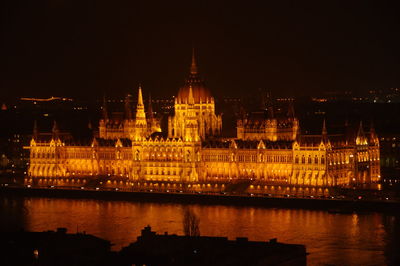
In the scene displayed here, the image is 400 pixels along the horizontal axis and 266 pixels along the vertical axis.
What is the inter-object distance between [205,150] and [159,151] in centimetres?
322

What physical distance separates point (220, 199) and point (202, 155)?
25.5ft

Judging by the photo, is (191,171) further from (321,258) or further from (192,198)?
(321,258)

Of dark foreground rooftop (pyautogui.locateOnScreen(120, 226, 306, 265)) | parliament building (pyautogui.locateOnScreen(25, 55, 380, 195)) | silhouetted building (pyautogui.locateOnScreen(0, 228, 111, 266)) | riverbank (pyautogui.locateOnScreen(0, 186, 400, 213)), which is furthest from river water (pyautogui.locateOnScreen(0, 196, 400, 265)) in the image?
silhouetted building (pyautogui.locateOnScreen(0, 228, 111, 266))

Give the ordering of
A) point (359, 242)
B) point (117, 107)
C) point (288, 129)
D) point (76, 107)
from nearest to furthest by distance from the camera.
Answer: point (359, 242) → point (288, 129) → point (117, 107) → point (76, 107)

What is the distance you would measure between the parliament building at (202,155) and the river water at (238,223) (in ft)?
19.0

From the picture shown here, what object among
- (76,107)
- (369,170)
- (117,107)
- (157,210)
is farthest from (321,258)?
(76,107)

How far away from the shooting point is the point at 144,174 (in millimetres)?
91875

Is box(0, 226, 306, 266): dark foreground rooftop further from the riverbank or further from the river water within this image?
the riverbank

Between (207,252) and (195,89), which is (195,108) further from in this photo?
(207,252)

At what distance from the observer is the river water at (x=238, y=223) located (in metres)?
62.3

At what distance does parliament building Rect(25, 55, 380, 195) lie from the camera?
85188 millimetres

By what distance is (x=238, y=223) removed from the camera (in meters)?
72.8

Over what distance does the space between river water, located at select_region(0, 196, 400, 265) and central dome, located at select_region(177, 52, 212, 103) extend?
499 inches

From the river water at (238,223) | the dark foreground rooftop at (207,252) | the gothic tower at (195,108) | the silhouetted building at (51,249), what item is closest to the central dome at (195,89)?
the gothic tower at (195,108)
